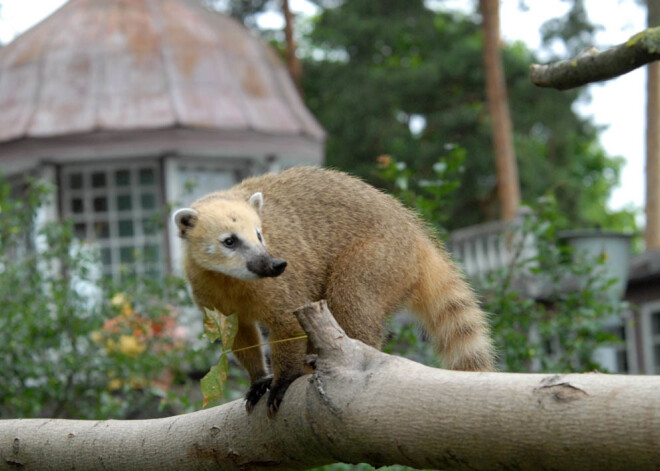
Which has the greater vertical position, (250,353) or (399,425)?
(250,353)

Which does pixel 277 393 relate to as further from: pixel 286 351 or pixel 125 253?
pixel 125 253

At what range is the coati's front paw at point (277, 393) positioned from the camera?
3023mm

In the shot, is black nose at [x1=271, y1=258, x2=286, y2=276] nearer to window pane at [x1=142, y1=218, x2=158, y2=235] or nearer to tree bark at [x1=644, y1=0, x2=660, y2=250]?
window pane at [x1=142, y1=218, x2=158, y2=235]

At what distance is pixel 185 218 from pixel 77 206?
8494 millimetres

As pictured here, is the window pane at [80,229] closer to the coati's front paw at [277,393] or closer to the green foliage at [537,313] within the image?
the green foliage at [537,313]

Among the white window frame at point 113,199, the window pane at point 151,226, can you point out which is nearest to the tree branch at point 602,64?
the window pane at point 151,226

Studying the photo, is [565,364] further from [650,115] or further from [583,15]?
[583,15]

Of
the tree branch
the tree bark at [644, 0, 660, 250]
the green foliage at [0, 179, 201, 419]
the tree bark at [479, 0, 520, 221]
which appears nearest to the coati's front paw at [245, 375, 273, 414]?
the tree branch

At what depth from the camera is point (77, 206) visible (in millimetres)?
A: 11969

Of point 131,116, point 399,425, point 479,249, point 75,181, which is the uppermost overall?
point 131,116

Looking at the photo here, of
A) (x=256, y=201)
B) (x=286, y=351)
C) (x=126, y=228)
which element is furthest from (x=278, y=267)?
(x=126, y=228)

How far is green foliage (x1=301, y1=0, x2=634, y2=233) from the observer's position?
17.8 m

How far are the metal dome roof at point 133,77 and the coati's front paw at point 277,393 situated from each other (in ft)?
27.0

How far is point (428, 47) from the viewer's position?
19328 millimetres
